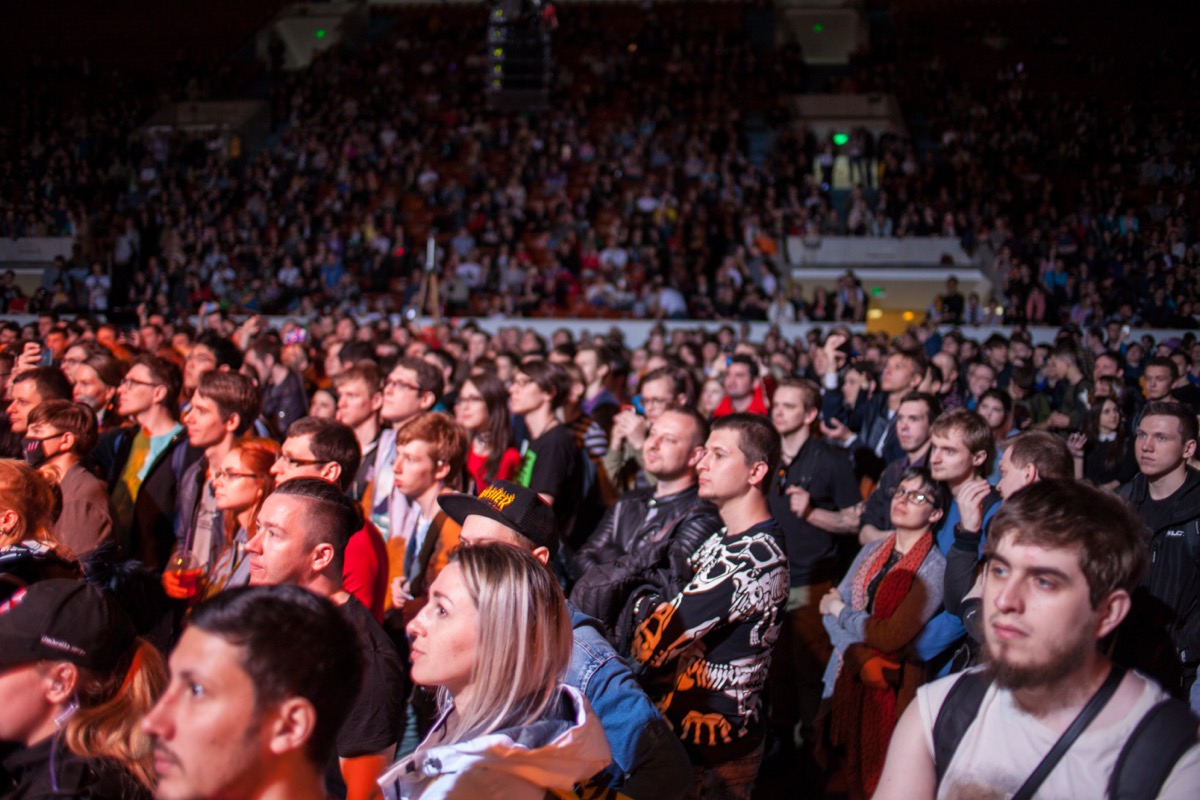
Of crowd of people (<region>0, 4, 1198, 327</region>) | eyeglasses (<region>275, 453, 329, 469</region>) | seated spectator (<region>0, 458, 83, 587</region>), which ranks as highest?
crowd of people (<region>0, 4, 1198, 327</region>)

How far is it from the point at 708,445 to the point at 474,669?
Result: 161 cm

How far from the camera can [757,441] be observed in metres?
3.45

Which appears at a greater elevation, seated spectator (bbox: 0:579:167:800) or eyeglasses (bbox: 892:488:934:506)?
eyeglasses (bbox: 892:488:934:506)

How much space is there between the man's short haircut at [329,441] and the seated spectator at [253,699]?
201cm

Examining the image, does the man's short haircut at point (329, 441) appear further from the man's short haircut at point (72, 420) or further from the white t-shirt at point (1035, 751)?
the white t-shirt at point (1035, 751)

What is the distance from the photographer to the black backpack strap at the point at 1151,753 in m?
1.64

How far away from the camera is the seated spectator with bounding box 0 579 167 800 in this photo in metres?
2.05

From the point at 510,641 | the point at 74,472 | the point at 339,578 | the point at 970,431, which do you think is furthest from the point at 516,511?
the point at 970,431

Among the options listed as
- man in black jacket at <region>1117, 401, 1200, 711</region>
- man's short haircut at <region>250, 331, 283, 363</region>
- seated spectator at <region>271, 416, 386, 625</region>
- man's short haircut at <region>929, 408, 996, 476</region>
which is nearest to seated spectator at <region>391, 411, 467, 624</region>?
seated spectator at <region>271, 416, 386, 625</region>

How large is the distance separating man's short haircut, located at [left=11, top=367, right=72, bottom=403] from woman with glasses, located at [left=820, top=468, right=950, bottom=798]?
384 cm

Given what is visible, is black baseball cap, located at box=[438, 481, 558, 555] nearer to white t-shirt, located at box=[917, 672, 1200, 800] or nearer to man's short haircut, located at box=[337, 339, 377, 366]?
white t-shirt, located at box=[917, 672, 1200, 800]

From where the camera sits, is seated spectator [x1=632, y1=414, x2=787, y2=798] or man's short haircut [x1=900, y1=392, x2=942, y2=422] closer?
seated spectator [x1=632, y1=414, x2=787, y2=798]

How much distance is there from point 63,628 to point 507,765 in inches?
Result: 41.3

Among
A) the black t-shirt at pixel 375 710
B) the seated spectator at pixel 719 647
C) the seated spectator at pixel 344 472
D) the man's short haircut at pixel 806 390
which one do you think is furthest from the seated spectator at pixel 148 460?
the man's short haircut at pixel 806 390
